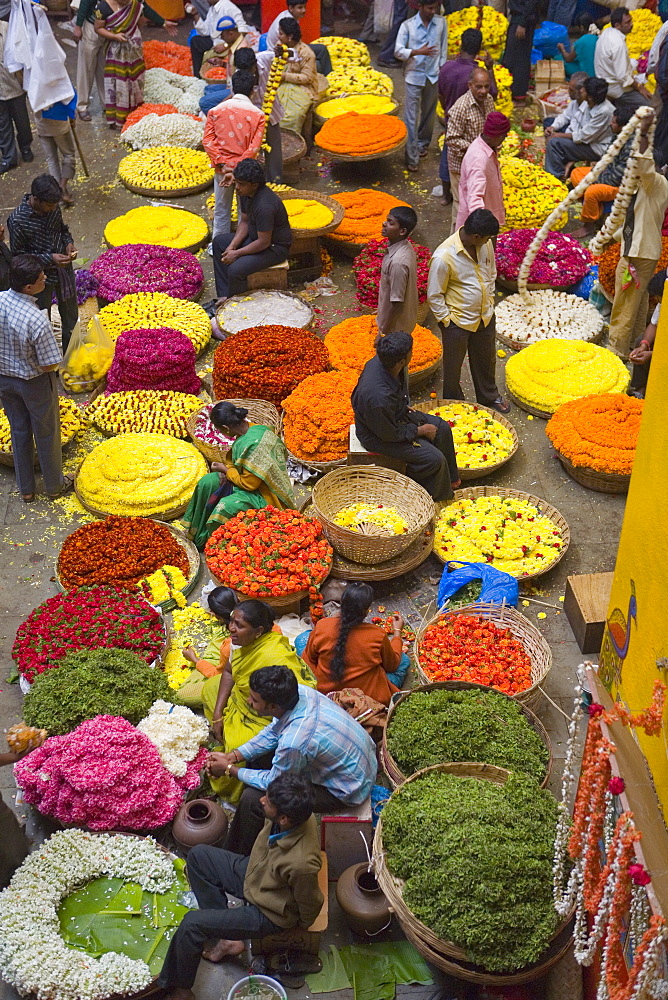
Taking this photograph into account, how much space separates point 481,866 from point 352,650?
1.48 metres

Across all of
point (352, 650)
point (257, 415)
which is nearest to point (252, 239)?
point (257, 415)

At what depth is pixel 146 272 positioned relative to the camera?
29.8 ft

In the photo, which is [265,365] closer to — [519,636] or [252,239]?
[252,239]

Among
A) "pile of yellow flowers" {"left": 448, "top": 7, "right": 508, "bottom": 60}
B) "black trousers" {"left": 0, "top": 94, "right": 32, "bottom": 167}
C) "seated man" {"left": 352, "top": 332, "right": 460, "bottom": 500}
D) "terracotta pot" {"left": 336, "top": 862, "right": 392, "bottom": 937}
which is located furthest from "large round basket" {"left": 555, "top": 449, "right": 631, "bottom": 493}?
"pile of yellow flowers" {"left": 448, "top": 7, "right": 508, "bottom": 60}

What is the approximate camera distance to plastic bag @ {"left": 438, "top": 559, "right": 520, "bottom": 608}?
241 inches

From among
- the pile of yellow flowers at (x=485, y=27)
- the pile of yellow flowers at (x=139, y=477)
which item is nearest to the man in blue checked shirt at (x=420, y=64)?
the pile of yellow flowers at (x=485, y=27)

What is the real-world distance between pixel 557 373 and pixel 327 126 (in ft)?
16.0

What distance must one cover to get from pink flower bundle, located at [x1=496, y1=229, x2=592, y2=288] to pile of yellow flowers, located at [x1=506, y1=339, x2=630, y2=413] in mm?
1052

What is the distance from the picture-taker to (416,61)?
11.2m

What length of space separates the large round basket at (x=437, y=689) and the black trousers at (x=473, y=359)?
2.98 m

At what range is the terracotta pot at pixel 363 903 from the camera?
4566 mm

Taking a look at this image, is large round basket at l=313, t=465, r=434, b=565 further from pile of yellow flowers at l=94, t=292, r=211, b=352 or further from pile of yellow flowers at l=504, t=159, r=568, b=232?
pile of yellow flowers at l=504, t=159, r=568, b=232

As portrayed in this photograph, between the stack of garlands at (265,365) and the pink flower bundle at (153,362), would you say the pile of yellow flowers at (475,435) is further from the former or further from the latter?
the pink flower bundle at (153,362)

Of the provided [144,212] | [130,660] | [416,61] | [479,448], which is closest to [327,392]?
[479,448]
